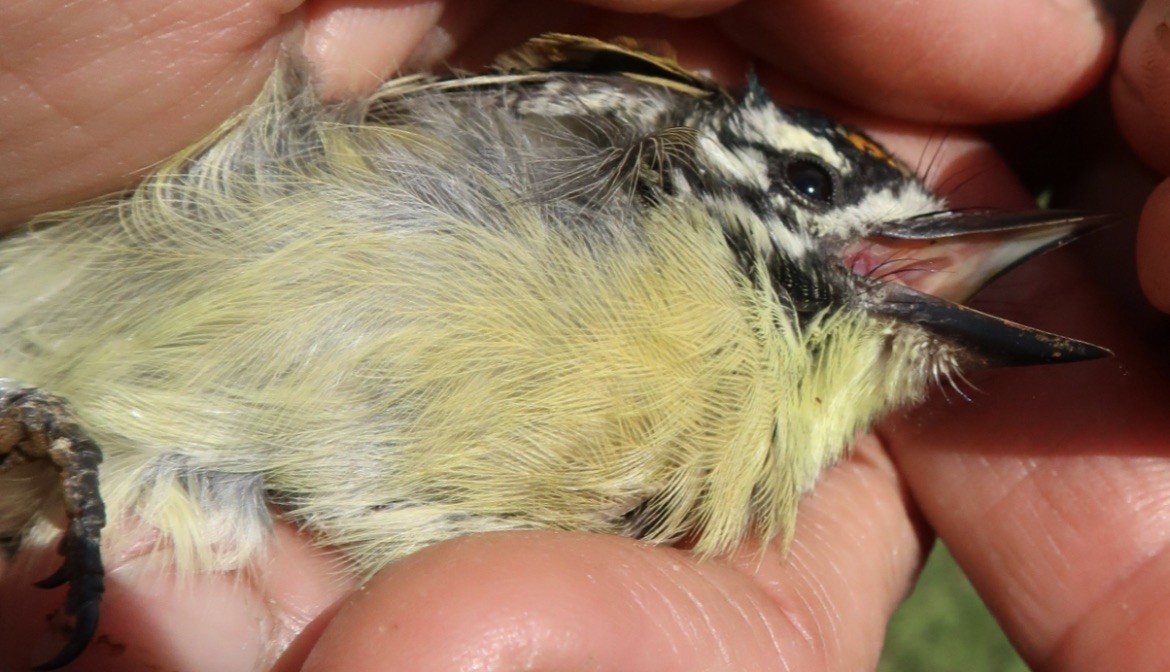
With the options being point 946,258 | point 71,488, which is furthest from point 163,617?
point 946,258

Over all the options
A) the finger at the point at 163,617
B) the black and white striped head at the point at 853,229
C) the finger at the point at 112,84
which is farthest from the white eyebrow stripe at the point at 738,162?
the finger at the point at 163,617

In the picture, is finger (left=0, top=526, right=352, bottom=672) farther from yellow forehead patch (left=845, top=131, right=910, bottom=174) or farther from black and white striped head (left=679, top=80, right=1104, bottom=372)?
yellow forehead patch (left=845, top=131, right=910, bottom=174)

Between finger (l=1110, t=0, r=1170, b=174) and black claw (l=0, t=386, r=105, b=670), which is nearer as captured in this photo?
black claw (l=0, t=386, r=105, b=670)

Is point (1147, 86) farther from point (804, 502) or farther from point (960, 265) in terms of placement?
point (804, 502)

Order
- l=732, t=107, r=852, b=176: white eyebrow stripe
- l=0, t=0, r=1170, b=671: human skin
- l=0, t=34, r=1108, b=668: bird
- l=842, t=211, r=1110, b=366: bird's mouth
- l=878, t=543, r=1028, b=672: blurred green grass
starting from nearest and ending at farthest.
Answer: l=0, t=0, r=1170, b=671: human skin, l=0, t=34, r=1108, b=668: bird, l=842, t=211, r=1110, b=366: bird's mouth, l=732, t=107, r=852, b=176: white eyebrow stripe, l=878, t=543, r=1028, b=672: blurred green grass

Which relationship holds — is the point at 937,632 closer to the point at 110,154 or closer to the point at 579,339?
the point at 579,339

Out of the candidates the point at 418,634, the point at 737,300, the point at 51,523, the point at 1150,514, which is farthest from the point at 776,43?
the point at 51,523

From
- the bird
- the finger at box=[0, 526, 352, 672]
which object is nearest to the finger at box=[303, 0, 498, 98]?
the bird
